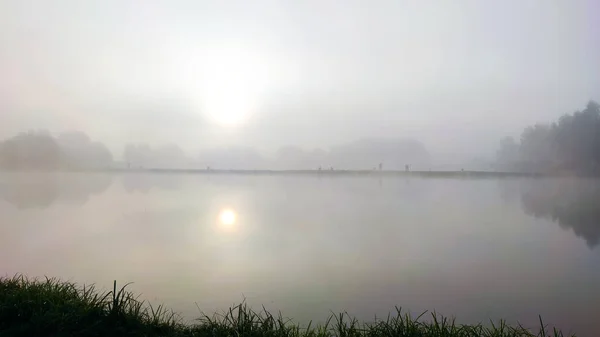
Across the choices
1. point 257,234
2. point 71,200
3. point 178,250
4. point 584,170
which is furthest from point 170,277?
point 584,170

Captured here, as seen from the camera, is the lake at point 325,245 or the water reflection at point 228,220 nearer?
the lake at point 325,245

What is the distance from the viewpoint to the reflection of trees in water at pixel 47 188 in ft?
15.5

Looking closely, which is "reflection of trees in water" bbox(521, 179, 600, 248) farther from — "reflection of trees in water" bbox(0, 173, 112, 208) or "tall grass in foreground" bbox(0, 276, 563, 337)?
"reflection of trees in water" bbox(0, 173, 112, 208)

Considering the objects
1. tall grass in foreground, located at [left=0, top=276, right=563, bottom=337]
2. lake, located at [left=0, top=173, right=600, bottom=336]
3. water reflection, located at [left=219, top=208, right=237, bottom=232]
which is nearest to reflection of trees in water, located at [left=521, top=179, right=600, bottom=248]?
lake, located at [left=0, top=173, right=600, bottom=336]

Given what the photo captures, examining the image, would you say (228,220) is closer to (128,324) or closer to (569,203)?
(128,324)

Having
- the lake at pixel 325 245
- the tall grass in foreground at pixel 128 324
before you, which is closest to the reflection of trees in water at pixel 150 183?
the lake at pixel 325 245

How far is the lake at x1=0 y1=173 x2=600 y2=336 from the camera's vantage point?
323 centimetres

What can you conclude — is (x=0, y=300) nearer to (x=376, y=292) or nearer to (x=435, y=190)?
(x=376, y=292)

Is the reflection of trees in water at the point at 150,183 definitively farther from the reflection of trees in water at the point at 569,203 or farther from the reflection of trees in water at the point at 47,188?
the reflection of trees in water at the point at 569,203

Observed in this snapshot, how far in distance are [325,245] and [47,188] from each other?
4309 mm

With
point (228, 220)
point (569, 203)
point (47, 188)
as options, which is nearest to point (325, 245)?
point (228, 220)

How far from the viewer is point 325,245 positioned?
452cm

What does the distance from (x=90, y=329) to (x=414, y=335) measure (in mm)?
1852

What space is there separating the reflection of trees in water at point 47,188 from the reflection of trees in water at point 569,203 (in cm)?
622
